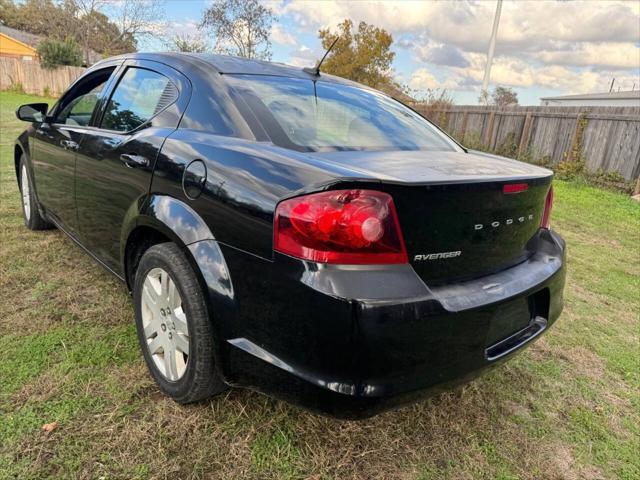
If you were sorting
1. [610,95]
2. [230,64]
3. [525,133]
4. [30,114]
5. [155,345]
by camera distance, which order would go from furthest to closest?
1. [610,95]
2. [525,133]
3. [30,114]
4. [230,64]
5. [155,345]

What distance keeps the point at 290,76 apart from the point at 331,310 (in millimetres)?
1587

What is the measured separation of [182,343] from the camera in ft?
6.50

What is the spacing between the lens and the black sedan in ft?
4.79

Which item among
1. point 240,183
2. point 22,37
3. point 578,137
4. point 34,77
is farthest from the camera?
point 22,37

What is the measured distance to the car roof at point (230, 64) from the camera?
7.66ft

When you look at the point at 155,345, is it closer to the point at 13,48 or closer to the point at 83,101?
the point at 83,101

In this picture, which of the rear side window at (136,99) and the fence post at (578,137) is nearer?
the rear side window at (136,99)

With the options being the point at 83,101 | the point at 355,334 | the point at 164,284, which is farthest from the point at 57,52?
the point at 355,334

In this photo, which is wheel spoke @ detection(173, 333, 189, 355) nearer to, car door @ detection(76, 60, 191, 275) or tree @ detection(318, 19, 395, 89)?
car door @ detection(76, 60, 191, 275)

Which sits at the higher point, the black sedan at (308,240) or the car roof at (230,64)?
the car roof at (230,64)

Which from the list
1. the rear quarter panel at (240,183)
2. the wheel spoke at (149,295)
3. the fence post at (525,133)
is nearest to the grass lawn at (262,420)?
the wheel spoke at (149,295)

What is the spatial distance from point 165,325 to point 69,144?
5.38 feet

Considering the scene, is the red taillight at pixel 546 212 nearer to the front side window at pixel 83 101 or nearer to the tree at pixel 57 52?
the front side window at pixel 83 101

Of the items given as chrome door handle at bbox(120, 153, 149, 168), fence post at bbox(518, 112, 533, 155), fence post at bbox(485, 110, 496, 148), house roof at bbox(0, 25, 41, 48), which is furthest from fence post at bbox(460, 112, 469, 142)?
house roof at bbox(0, 25, 41, 48)
